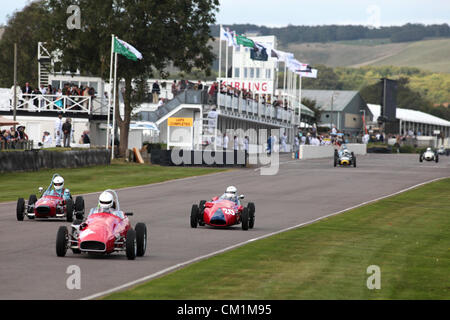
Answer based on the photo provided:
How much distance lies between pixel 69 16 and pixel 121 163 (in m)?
9.93

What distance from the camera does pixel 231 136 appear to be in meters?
66.0

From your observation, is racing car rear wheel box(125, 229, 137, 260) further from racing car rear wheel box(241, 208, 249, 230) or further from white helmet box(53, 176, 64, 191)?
white helmet box(53, 176, 64, 191)

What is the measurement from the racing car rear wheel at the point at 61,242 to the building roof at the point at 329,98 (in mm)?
126635

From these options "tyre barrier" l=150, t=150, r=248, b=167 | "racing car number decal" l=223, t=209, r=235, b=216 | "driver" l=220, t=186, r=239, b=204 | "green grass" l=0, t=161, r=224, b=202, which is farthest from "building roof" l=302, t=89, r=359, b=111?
"racing car number decal" l=223, t=209, r=235, b=216

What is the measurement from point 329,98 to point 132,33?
9635 centimetres

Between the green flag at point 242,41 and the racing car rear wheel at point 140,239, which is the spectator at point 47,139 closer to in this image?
the green flag at point 242,41

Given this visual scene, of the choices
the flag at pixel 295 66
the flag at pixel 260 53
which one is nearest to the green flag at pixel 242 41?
the flag at pixel 260 53

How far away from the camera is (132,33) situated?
52594 mm

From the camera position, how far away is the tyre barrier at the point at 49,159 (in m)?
38.4

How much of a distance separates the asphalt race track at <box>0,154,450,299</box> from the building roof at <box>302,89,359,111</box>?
312 feet

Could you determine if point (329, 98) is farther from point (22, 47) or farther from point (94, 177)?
point (94, 177)

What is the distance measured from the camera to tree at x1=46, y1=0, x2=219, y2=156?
52.4 m
